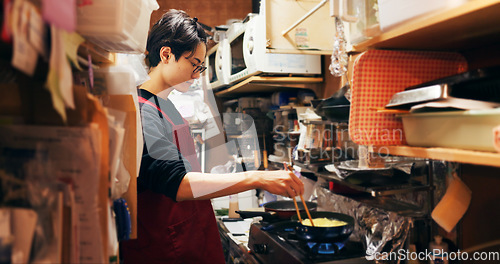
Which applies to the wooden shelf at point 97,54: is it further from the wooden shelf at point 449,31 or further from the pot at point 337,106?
the pot at point 337,106

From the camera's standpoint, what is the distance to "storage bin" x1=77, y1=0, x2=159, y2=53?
593 millimetres

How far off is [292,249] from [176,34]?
101 centimetres

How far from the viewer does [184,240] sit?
1498 millimetres

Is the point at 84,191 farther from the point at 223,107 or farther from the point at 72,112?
the point at 223,107

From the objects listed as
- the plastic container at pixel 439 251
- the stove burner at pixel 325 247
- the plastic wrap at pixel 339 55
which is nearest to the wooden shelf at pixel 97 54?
the plastic wrap at pixel 339 55

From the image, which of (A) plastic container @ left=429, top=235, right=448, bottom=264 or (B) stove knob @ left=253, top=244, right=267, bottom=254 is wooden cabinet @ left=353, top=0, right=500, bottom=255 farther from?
(B) stove knob @ left=253, top=244, right=267, bottom=254

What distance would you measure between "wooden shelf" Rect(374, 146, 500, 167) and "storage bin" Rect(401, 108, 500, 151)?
0.02 m

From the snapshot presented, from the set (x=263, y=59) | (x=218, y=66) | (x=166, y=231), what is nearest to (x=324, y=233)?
(x=166, y=231)

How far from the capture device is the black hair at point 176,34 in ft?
4.78

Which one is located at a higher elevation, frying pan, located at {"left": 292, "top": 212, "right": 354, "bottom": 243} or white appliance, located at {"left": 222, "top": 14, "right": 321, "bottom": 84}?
white appliance, located at {"left": 222, "top": 14, "right": 321, "bottom": 84}

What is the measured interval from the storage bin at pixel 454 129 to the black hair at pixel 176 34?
0.90 metres

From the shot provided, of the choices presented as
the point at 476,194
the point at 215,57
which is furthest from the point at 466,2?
the point at 215,57

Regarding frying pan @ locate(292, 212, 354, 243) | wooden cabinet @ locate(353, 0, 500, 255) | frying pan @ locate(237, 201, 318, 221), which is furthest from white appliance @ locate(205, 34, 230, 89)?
wooden cabinet @ locate(353, 0, 500, 255)

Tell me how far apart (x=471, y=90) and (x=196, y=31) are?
3.41 feet
